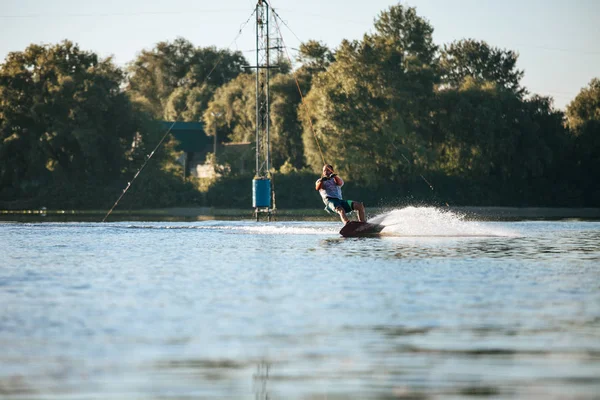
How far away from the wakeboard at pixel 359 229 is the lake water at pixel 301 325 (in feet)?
22.7

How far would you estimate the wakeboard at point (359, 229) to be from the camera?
97.5ft

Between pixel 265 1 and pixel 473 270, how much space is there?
2785cm

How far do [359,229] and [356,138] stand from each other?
34954 mm

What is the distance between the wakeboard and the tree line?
33.0 meters

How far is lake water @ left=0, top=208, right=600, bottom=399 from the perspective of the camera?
8.10m

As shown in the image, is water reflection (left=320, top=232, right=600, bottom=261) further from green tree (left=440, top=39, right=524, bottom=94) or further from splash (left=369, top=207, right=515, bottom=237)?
green tree (left=440, top=39, right=524, bottom=94)

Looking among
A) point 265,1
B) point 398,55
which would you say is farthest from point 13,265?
point 398,55

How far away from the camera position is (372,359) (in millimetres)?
9109

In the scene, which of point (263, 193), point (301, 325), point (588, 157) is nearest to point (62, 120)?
point (263, 193)

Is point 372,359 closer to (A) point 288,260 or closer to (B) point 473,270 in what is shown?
(B) point 473,270

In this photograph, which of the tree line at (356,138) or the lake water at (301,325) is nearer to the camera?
the lake water at (301,325)

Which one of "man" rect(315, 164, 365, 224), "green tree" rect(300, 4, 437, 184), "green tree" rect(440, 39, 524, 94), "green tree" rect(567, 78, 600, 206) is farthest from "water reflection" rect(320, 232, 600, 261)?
"green tree" rect(440, 39, 524, 94)

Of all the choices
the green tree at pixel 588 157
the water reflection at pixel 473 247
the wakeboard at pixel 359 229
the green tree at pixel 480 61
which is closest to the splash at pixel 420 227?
the wakeboard at pixel 359 229

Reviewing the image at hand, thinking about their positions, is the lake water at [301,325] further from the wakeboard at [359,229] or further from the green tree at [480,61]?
the green tree at [480,61]
